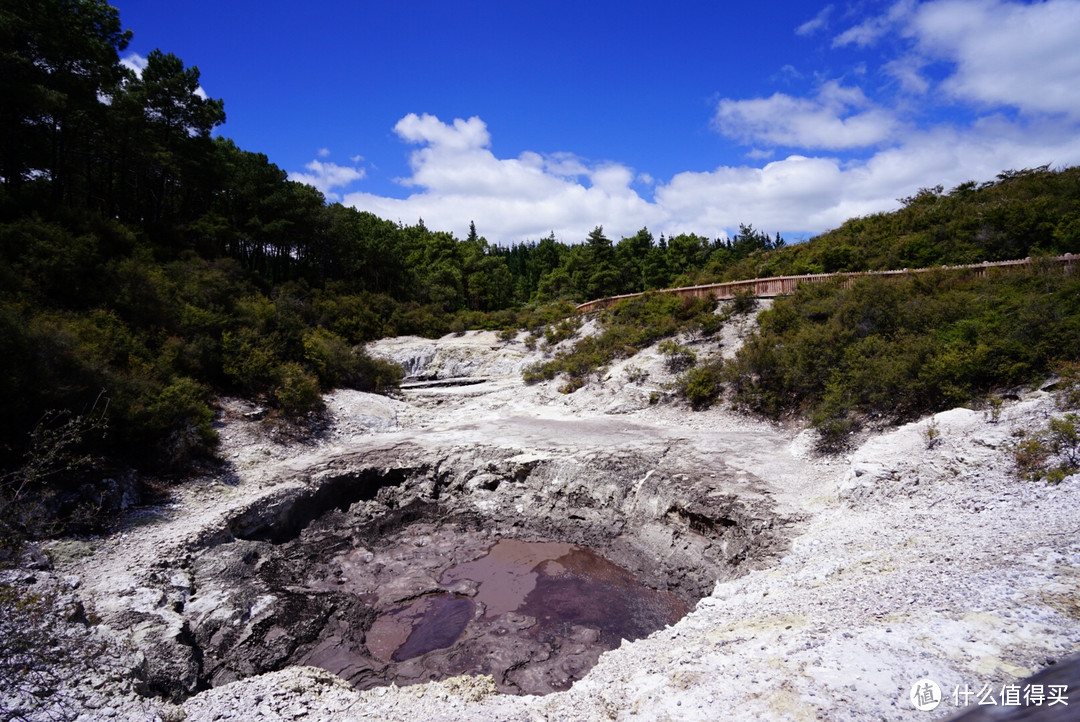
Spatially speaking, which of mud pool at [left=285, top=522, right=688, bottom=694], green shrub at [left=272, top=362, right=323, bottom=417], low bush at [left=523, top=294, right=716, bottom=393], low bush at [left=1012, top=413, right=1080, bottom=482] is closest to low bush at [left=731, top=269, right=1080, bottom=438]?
low bush at [left=1012, top=413, right=1080, bottom=482]

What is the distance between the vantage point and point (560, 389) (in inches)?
1017

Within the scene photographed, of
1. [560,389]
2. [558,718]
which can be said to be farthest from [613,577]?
[560,389]

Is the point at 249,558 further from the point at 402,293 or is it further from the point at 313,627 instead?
the point at 402,293

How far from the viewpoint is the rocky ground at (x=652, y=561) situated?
555cm

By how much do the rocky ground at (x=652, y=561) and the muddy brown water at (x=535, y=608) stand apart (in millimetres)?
553

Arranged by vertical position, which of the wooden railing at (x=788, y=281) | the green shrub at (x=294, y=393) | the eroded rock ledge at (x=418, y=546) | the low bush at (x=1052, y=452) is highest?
the wooden railing at (x=788, y=281)

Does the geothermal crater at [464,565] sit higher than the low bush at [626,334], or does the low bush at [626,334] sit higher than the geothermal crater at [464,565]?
the low bush at [626,334]

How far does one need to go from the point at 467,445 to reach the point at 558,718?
40.7 ft

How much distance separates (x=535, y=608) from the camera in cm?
1085

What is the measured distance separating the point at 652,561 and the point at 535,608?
10.9ft

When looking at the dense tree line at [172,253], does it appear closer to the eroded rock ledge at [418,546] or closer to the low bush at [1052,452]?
the eroded rock ledge at [418,546]

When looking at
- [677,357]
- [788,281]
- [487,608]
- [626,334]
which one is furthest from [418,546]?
[788,281]

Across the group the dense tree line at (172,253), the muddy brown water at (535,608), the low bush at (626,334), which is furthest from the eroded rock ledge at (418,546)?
the low bush at (626,334)

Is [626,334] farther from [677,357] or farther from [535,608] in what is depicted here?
[535,608]
